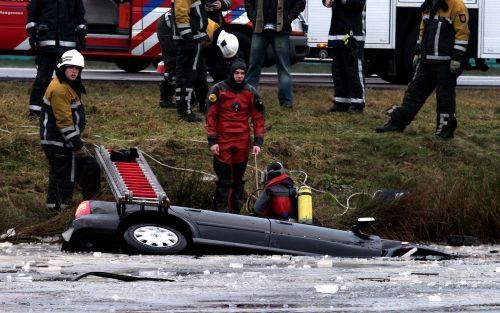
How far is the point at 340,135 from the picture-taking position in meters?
16.7

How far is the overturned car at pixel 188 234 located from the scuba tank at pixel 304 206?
1.24 m

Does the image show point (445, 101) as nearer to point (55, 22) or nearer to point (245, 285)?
point (55, 22)

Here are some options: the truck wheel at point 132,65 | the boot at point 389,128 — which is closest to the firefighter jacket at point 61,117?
the boot at point 389,128

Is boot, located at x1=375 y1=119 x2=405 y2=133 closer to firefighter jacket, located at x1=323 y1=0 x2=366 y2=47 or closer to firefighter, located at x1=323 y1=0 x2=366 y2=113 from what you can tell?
firefighter, located at x1=323 y1=0 x2=366 y2=113

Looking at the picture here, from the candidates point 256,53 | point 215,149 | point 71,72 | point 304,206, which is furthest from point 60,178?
point 256,53

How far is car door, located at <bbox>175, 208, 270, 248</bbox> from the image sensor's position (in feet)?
37.5

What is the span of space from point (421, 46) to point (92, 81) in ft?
18.2

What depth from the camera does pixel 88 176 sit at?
45.1ft

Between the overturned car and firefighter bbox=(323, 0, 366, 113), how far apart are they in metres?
5.48

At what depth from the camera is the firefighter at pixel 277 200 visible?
13195mm

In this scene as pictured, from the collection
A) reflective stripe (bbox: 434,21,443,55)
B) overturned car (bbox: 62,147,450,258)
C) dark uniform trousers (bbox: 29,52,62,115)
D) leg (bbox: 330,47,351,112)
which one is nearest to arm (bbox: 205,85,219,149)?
overturned car (bbox: 62,147,450,258)

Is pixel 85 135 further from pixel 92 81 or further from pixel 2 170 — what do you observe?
pixel 92 81

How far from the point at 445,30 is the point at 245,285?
765 centimetres

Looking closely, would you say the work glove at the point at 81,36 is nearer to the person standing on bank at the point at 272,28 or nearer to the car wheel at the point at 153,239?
the person standing on bank at the point at 272,28
